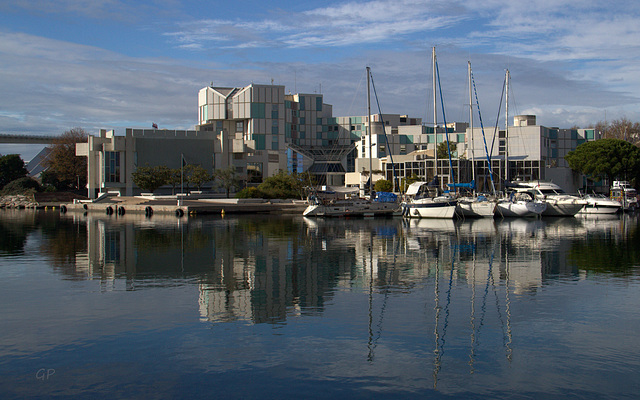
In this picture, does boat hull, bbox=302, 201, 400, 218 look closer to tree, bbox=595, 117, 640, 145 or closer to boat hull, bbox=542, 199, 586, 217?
boat hull, bbox=542, 199, 586, 217

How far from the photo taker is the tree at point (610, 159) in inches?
3684

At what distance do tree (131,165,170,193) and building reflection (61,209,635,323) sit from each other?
44.4m

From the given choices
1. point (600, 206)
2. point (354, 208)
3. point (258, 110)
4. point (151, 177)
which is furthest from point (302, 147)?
point (600, 206)

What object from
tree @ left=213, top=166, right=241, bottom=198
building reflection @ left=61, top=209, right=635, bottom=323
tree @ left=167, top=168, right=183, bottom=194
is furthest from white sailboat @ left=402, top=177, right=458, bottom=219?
tree @ left=167, top=168, right=183, bottom=194

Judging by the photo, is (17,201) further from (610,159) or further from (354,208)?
(610,159)

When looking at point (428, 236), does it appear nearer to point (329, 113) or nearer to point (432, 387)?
point (432, 387)

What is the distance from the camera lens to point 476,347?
14.0m

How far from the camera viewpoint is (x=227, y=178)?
303ft

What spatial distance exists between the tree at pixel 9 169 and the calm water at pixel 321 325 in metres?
103

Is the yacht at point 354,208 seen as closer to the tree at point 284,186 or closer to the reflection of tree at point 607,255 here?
the tree at point 284,186

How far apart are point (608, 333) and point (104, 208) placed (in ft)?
262

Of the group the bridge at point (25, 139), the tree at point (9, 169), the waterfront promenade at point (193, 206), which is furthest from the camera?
the bridge at point (25, 139)

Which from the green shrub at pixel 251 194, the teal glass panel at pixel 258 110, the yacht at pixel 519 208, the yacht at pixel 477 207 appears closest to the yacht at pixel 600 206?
the yacht at pixel 519 208

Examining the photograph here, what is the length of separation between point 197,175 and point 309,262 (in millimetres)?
66845
